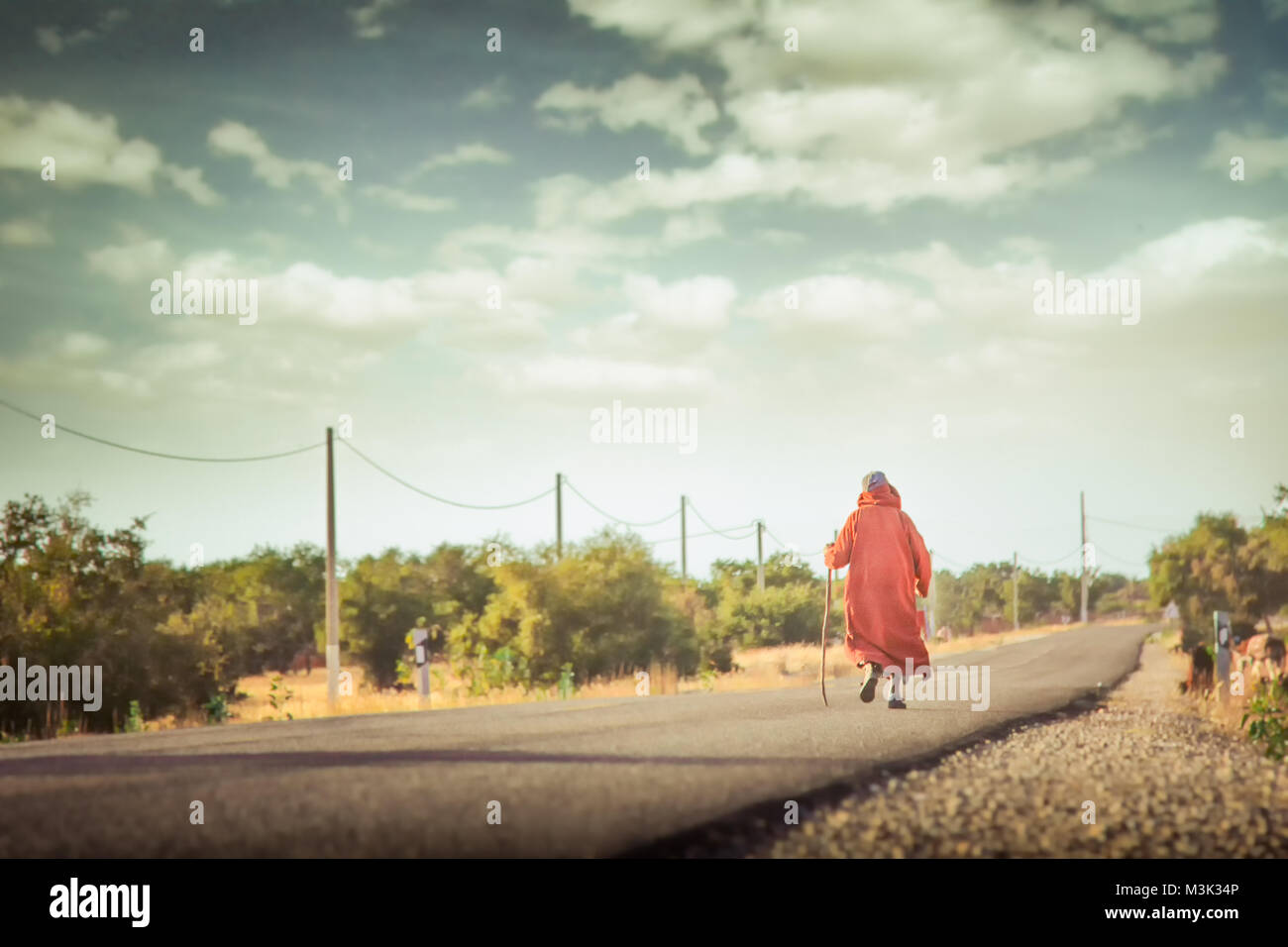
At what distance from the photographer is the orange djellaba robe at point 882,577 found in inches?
416

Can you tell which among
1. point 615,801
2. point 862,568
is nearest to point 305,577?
point 862,568

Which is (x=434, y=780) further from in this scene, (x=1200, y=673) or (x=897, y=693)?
(x=1200, y=673)

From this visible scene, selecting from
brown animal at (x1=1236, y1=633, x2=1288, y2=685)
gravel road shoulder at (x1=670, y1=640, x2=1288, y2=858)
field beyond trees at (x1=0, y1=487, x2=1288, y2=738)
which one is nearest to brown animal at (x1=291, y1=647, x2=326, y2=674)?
field beyond trees at (x1=0, y1=487, x2=1288, y2=738)

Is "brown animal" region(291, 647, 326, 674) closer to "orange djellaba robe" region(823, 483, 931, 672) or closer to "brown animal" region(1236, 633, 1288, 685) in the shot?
"brown animal" region(1236, 633, 1288, 685)

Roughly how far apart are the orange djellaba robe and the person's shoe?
70 mm

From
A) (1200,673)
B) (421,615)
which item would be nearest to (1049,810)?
(1200,673)

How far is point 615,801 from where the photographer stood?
4.87 metres

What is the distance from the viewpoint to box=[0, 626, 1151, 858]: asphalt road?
420 centimetres

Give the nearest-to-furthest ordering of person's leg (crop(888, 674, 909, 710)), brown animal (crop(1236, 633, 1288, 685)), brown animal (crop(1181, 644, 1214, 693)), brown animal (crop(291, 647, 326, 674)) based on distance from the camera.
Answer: person's leg (crop(888, 674, 909, 710))
brown animal (crop(1236, 633, 1288, 685))
brown animal (crop(1181, 644, 1214, 693))
brown animal (crop(291, 647, 326, 674))

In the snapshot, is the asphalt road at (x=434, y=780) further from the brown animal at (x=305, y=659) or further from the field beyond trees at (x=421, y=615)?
the brown animal at (x=305, y=659)

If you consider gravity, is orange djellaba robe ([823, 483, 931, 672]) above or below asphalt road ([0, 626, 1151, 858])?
above

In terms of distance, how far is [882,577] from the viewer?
10.7 metres

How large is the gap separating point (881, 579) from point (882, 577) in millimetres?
36
